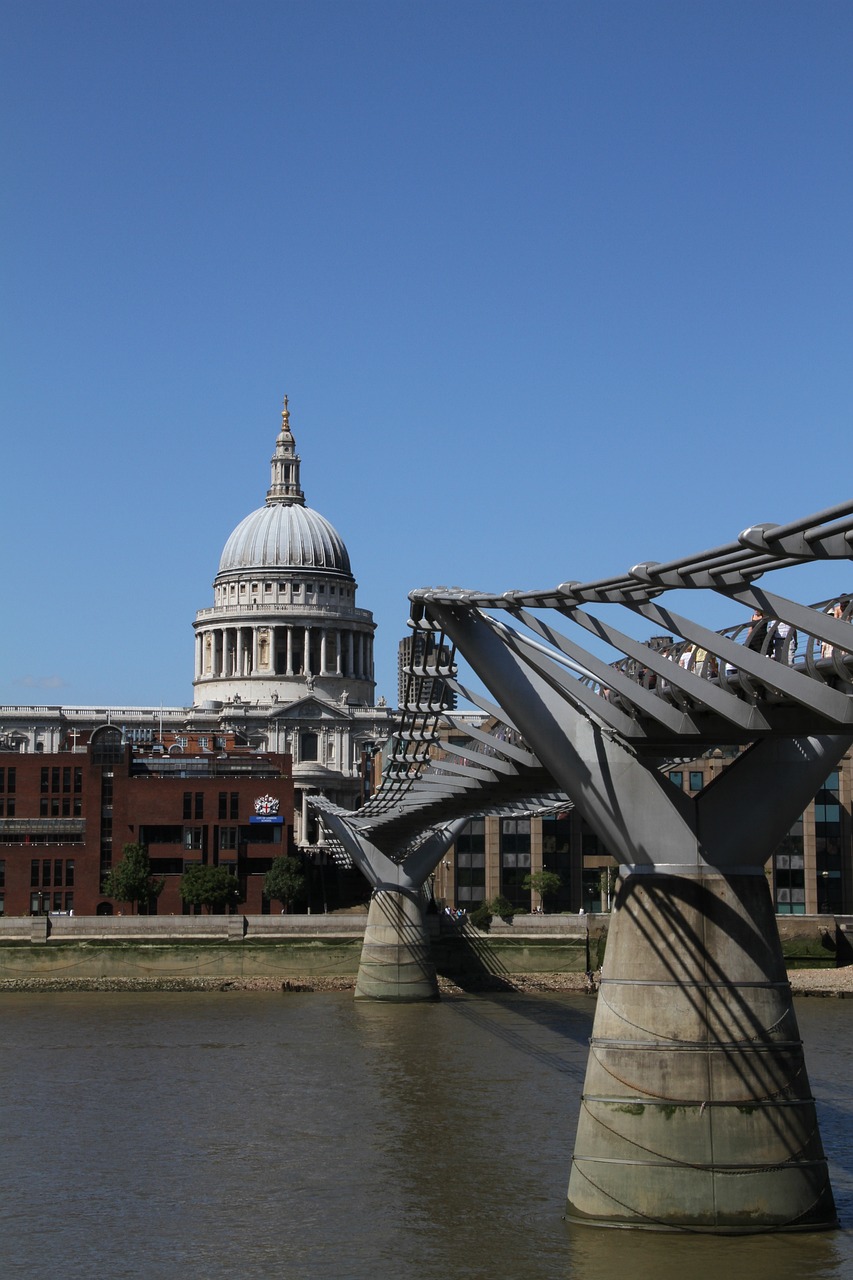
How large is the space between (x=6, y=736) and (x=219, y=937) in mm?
62757

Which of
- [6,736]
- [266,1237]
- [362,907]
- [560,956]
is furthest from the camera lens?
[6,736]

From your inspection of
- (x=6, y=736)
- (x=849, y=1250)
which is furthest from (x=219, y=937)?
(x=6, y=736)

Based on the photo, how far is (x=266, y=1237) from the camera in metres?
27.6

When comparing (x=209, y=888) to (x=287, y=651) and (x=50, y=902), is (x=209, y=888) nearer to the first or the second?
(x=50, y=902)

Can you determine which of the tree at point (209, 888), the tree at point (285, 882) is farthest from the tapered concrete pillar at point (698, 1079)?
the tree at point (285, 882)

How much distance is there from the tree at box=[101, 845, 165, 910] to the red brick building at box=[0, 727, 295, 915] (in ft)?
3.16

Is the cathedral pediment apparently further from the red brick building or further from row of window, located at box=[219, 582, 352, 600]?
the red brick building

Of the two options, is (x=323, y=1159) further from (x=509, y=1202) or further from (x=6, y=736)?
(x=6, y=736)

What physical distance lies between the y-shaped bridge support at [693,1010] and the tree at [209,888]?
206 feet

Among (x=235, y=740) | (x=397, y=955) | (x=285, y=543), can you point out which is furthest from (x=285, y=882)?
(x=285, y=543)

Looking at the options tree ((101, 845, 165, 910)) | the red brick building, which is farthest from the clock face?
tree ((101, 845, 165, 910))

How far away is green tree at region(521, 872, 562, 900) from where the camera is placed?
87.2m

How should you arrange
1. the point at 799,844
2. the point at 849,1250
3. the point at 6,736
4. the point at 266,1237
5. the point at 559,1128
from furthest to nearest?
the point at 6,736, the point at 799,844, the point at 559,1128, the point at 266,1237, the point at 849,1250

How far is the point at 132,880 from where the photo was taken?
88.6 m
